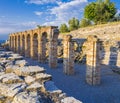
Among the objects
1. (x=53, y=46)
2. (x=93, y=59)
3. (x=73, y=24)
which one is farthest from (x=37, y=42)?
(x=73, y=24)

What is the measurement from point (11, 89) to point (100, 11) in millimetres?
40522

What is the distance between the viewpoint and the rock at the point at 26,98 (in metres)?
3.63

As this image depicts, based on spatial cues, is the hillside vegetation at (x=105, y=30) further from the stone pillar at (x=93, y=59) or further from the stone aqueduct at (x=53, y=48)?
the stone pillar at (x=93, y=59)

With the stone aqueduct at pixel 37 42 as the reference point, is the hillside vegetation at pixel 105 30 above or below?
above

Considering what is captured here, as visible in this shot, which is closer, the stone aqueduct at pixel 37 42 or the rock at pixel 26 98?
the rock at pixel 26 98

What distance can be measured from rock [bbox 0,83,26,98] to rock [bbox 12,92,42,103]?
0.62 feet

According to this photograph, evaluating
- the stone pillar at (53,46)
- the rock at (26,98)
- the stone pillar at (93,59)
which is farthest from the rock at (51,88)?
the stone pillar at (53,46)

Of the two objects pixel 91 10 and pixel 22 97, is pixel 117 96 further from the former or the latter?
pixel 91 10

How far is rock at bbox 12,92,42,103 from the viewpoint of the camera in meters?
3.63

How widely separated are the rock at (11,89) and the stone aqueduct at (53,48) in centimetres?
750

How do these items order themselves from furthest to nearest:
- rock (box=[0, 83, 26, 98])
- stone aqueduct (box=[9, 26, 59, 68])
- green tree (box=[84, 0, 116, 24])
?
green tree (box=[84, 0, 116, 24])
stone aqueduct (box=[9, 26, 59, 68])
rock (box=[0, 83, 26, 98])

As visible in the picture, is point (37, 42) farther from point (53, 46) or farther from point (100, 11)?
point (100, 11)

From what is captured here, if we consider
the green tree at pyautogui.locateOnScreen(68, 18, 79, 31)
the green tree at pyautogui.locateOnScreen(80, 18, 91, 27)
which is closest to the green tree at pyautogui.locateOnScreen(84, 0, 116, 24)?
the green tree at pyautogui.locateOnScreen(80, 18, 91, 27)

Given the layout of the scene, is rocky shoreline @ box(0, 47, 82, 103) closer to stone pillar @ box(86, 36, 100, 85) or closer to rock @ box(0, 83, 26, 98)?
rock @ box(0, 83, 26, 98)
